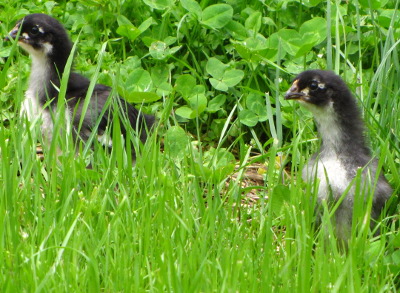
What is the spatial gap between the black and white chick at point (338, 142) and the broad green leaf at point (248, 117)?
0.81 m

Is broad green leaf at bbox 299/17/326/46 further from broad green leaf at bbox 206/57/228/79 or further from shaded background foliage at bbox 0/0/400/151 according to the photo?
broad green leaf at bbox 206/57/228/79

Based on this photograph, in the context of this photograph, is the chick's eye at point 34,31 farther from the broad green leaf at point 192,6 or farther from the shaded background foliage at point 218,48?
the broad green leaf at point 192,6

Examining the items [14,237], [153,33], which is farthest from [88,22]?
[14,237]

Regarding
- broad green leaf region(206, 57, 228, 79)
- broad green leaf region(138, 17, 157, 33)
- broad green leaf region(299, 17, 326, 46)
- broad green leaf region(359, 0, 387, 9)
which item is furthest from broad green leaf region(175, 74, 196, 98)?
broad green leaf region(359, 0, 387, 9)

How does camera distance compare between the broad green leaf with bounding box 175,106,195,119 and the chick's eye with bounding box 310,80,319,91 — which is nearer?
the chick's eye with bounding box 310,80,319,91

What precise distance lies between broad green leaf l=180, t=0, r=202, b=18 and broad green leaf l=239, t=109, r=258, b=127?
0.78m

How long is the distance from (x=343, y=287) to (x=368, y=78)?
2.69 m

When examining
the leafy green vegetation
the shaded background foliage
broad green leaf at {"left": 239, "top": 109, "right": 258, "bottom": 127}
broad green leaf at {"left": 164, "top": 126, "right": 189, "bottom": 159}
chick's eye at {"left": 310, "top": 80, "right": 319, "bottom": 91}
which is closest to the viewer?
the leafy green vegetation

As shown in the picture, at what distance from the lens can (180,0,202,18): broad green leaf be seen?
598cm

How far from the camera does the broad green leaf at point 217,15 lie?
595 cm

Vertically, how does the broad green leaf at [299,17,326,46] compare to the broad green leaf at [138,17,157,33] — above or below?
above

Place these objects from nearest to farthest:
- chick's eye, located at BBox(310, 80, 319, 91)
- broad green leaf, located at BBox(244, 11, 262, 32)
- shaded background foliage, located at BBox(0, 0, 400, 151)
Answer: chick's eye, located at BBox(310, 80, 319, 91)
shaded background foliage, located at BBox(0, 0, 400, 151)
broad green leaf, located at BBox(244, 11, 262, 32)

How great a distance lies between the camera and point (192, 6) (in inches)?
236

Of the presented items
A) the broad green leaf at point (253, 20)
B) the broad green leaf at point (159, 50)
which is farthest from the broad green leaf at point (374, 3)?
the broad green leaf at point (159, 50)
